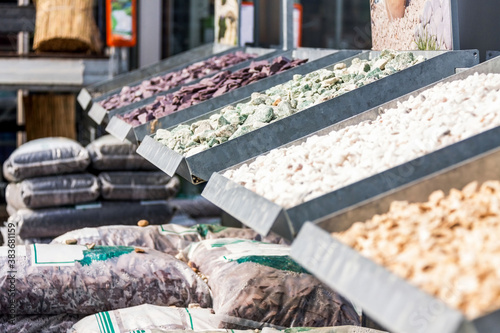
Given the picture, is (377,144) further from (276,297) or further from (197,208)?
(197,208)

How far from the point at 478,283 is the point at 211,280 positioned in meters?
1.79

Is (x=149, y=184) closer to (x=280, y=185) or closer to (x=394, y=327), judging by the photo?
(x=280, y=185)

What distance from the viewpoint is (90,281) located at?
2713mm

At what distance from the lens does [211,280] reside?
2725 mm

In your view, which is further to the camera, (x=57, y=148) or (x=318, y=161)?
(x=57, y=148)

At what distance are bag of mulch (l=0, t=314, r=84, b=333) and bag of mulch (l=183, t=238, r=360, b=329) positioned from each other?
59 centimetres

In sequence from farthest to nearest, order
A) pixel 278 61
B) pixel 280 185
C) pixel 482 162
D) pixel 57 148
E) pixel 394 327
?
pixel 57 148
pixel 278 61
pixel 280 185
pixel 482 162
pixel 394 327

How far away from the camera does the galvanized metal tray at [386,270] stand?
3.16ft

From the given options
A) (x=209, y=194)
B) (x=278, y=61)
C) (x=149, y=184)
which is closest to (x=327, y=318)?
(x=209, y=194)

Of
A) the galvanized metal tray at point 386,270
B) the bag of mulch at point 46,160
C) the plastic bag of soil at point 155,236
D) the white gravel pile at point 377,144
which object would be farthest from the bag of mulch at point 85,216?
the galvanized metal tray at point 386,270

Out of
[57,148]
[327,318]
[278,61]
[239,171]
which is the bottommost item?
[327,318]

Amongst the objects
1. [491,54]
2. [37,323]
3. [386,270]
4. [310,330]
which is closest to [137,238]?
[37,323]

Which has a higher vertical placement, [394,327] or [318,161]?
[318,161]

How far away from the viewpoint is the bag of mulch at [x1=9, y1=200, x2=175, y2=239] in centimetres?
447
